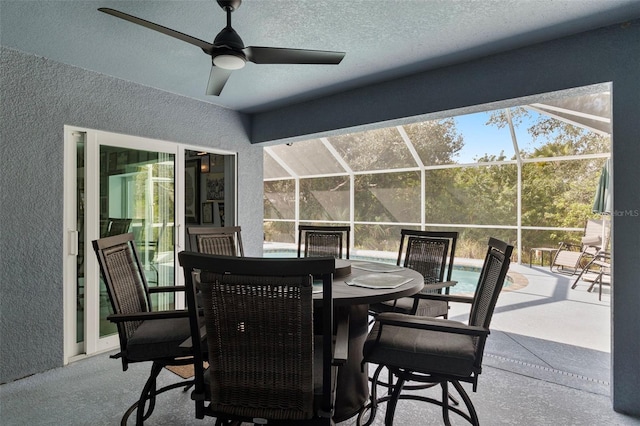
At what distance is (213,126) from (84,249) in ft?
6.31

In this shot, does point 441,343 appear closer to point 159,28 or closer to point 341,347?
point 341,347

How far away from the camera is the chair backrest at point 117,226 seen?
→ 344cm

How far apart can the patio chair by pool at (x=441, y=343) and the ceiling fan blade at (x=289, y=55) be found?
1422mm

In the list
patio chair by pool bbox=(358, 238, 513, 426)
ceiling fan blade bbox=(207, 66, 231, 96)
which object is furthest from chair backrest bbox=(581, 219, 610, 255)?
ceiling fan blade bbox=(207, 66, 231, 96)

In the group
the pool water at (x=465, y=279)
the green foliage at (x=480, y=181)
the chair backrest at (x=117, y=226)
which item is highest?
the green foliage at (x=480, y=181)

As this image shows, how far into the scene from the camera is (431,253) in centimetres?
310

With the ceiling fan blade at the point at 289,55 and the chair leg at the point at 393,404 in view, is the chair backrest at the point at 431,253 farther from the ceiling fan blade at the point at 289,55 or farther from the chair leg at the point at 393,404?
the ceiling fan blade at the point at 289,55

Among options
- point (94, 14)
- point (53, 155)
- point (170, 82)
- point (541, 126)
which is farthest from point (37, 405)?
point (541, 126)

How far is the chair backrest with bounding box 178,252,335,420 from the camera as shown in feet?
3.96

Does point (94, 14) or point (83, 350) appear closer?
point (94, 14)

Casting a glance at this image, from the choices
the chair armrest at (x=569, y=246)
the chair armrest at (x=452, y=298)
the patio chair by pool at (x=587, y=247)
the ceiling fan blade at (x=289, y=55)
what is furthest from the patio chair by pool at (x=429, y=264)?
the chair armrest at (x=569, y=246)

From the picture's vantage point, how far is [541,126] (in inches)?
278

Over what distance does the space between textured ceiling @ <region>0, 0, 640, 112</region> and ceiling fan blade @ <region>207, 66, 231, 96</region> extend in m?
0.33

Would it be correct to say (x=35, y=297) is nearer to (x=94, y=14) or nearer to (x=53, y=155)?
(x=53, y=155)
